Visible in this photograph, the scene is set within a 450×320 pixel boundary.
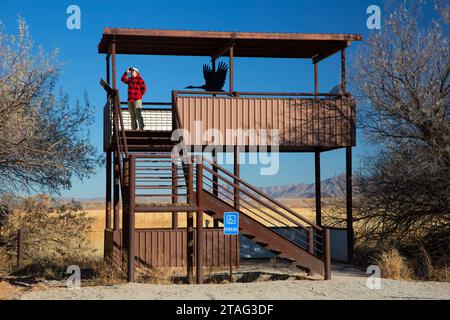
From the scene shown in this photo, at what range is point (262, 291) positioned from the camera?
52.4 ft

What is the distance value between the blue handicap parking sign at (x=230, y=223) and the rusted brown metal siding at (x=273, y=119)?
14.7 feet

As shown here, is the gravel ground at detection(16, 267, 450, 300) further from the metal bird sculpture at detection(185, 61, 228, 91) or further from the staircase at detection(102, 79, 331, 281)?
the metal bird sculpture at detection(185, 61, 228, 91)

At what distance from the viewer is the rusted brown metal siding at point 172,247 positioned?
2155 centimetres

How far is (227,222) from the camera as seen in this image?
17922mm

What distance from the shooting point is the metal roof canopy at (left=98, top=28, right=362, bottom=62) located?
22.2m

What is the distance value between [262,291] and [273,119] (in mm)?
8194

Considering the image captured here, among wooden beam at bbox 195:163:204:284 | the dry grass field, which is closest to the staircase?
wooden beam at bbox 195:163:204:284

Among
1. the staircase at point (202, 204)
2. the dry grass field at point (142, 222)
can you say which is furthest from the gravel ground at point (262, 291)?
the dry grass field at point (142, 222)

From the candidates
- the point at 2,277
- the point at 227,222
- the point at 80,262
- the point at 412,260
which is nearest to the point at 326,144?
the point at 412,260

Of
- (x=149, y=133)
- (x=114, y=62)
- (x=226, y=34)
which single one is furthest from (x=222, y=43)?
(x=149, y=133)

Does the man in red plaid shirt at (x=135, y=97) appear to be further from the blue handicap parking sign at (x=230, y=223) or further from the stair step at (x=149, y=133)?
the blue handicap parking sign at (x=230, y=223)
